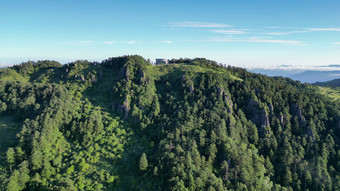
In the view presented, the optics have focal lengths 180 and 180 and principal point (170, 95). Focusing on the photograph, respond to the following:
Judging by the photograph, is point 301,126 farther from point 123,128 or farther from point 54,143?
point 54,143

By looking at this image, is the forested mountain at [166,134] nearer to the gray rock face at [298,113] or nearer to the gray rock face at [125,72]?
the gray rock face at [298,113]

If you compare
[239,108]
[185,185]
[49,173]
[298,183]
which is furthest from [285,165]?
[49,173]

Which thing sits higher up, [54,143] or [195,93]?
[195,93]

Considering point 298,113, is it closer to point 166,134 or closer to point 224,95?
point 224,95

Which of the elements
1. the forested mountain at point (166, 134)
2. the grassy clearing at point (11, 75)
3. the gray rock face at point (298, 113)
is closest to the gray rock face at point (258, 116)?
the forested mountain at point (166, 134)

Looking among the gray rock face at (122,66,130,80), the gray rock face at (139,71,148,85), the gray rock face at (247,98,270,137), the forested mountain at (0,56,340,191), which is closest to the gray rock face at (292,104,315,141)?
the forested mountain at (0,56,340,191)
